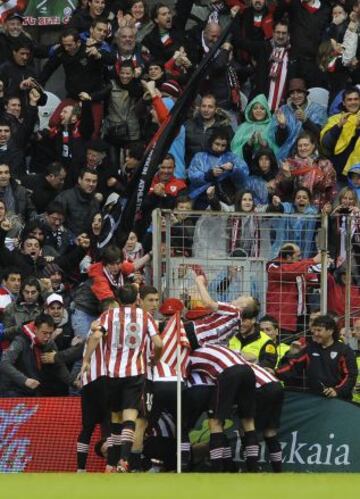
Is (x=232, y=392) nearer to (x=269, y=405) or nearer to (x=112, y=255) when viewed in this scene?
(x=269, y=405)

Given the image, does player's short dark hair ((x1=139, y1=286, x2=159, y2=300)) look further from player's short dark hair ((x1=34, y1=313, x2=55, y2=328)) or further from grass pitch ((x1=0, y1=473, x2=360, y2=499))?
grass pitch ((x1=0, y1=473, x2=360, y2=499))

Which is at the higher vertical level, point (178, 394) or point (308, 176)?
point (308, 176)

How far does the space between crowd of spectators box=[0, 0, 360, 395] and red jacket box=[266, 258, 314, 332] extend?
2 centimetres

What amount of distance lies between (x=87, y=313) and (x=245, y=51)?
500cm

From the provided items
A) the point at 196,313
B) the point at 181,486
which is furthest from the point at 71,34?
the point at 181,486

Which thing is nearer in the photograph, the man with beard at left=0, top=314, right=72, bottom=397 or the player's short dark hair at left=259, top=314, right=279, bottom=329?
the player's short dark hair at left=259, top=314, right=279, bottom=329

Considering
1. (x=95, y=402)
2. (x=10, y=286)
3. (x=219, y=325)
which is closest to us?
(x=95, y=402)

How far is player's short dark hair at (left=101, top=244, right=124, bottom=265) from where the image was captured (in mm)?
21469

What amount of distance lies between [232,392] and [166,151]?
4193 millimetres

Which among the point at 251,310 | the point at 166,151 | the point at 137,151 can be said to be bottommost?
the point at 251,310

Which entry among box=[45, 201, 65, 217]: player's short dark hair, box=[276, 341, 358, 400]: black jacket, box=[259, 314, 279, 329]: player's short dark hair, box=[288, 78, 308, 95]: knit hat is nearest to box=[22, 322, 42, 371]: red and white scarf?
box=[259, 314, 279, 329]: player's short dark hair

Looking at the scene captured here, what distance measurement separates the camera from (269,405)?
19609mm

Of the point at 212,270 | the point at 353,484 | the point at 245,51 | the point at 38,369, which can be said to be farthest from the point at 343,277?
the point at 353,484

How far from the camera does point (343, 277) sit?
21.6 metres
